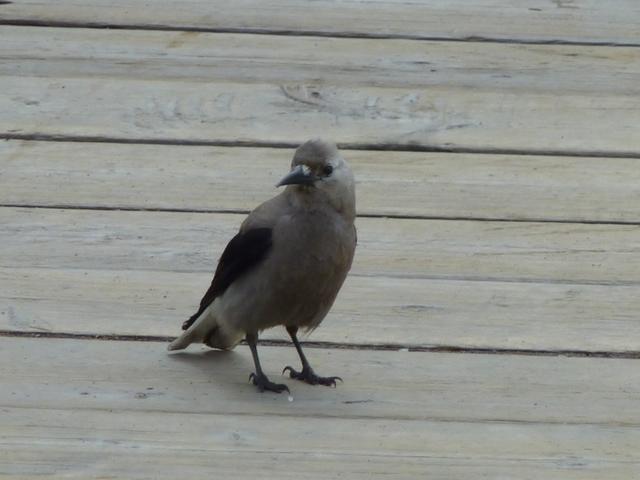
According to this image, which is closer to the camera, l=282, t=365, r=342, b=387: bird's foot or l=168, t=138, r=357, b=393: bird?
l=282, t=365, r=342, b=387: bird's foot

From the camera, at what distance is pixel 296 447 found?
2.83 metres

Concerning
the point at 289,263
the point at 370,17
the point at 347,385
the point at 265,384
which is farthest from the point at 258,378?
the point at 370,17

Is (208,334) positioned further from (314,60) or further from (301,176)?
(314,60)

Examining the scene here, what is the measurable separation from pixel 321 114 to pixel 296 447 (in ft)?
6.21

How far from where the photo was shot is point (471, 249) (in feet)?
12.5

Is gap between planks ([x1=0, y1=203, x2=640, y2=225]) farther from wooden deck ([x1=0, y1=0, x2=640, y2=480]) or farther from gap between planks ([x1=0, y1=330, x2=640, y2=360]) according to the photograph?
gap between planks ([x1=0, y1=330, x2=640, y2=360])

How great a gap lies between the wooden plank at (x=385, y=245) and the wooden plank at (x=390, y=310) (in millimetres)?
53

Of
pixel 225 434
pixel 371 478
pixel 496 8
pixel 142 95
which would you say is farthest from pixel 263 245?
pixel 496 8

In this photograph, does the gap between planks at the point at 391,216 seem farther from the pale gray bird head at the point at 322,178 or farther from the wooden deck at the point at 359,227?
the pale gray bird head at the point at 322,178

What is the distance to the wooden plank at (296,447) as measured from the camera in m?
2.72

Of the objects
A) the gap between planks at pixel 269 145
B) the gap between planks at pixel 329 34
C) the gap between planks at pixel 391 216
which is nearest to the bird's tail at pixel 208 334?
the gap between planks at pixel 391 216

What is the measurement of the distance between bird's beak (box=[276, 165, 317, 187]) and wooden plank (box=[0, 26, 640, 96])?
4.58 feet

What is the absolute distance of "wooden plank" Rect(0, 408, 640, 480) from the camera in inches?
107

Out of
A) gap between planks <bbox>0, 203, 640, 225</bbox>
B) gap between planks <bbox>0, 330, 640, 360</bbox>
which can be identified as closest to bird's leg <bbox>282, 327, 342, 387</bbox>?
gap between planks <bbox>0, 330, 640, 360</bbox>
